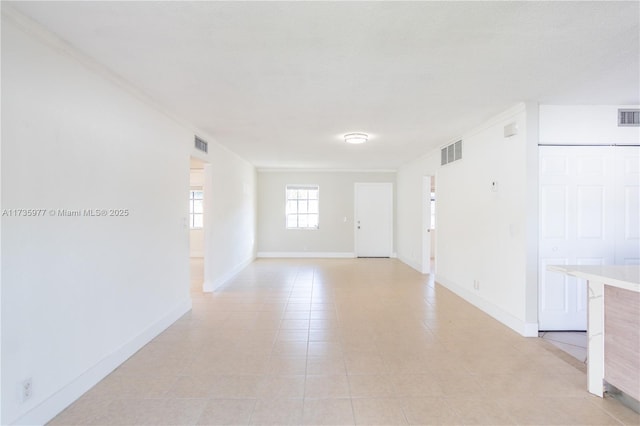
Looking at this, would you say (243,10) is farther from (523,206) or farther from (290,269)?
(290,269)

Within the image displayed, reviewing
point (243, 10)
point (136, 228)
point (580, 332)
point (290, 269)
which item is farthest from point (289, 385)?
point (290, 269)

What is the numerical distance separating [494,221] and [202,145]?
13.3 feet

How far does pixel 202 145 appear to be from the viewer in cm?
469

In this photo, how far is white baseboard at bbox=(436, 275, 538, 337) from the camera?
3402 mm

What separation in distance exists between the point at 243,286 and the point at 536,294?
13.9 feet

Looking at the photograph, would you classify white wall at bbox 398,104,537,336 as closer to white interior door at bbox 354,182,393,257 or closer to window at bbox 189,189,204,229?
white interior door at bbox 354,182,393,257

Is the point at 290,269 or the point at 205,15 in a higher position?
the point at 205,15

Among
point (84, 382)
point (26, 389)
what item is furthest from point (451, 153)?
point (26, 389)

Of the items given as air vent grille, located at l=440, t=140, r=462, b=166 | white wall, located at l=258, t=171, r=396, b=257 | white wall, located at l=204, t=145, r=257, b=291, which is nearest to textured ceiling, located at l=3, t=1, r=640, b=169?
air vent grille, located at l=440, t=140, r=462, b=166

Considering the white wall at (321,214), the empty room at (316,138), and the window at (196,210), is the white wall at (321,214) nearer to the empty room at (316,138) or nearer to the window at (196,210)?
the window at (196,210)

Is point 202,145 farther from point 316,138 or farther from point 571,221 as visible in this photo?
point 571,221

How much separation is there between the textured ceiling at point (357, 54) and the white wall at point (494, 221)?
1.33 ft

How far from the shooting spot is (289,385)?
2461 millimetres

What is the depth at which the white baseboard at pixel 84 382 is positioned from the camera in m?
1.96
